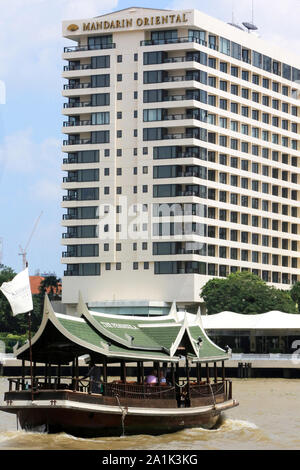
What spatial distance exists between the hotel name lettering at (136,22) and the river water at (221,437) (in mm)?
68362

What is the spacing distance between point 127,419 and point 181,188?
3170 inches

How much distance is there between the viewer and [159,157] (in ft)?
394

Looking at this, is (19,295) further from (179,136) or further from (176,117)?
(176,117)

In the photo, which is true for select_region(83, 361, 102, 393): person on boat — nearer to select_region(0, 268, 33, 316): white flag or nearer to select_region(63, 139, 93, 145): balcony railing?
select_region(0, 268, 33, 316): white flag

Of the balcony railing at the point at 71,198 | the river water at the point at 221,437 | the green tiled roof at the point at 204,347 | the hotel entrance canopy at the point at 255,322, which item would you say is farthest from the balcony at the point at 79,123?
the green tiled roof at the point at 204,347

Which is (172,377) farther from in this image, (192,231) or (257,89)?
(257,89)

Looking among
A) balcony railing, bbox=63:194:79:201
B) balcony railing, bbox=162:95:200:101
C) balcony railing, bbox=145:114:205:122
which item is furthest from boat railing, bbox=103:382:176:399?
balcony railing, bbox=63:194:79:201

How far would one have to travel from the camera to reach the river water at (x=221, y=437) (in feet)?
126

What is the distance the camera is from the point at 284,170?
13475 cm

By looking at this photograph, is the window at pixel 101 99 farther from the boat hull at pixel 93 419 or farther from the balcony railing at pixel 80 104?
the boat hull at pixel 93 419

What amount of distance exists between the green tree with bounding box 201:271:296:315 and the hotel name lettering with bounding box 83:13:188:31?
29518 mm

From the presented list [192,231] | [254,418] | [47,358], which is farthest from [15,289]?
[192,231]

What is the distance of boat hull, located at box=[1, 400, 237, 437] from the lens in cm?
3856

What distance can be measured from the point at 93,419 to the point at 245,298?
70.9 m
